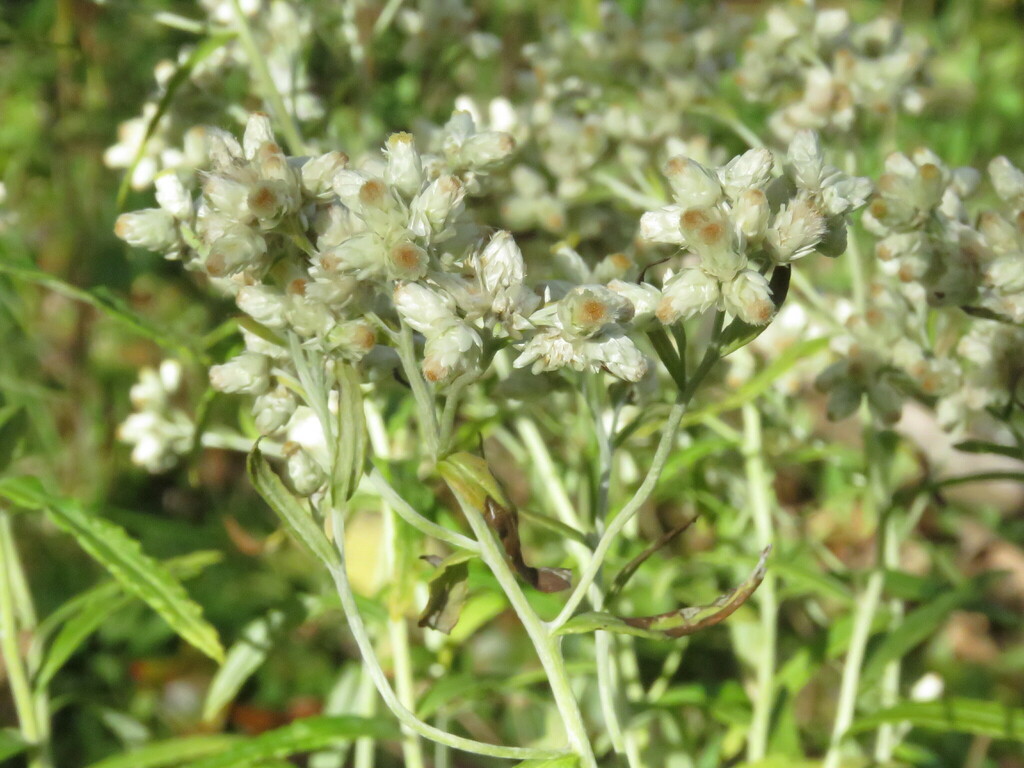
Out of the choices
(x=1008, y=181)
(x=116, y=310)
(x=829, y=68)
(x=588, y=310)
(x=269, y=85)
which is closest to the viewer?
(x=588, y=310)

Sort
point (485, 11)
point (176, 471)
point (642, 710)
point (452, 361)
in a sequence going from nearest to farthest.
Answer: point (452, 361) < point (642, 710) < point (176, 471) < point (485, 11)

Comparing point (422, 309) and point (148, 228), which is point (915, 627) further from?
point (148, 228)

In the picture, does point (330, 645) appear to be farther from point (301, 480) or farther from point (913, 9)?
point (913, 9)

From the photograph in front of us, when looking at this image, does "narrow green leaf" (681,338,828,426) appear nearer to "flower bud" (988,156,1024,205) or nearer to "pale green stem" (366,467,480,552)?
"flower bud" (988,156,1024,205)

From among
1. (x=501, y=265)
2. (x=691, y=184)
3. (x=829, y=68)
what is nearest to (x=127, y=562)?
(x=501, y=265)

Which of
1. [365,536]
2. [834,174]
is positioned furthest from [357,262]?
[365,536]

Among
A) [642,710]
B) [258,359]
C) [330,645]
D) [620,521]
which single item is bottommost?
[330,645]
